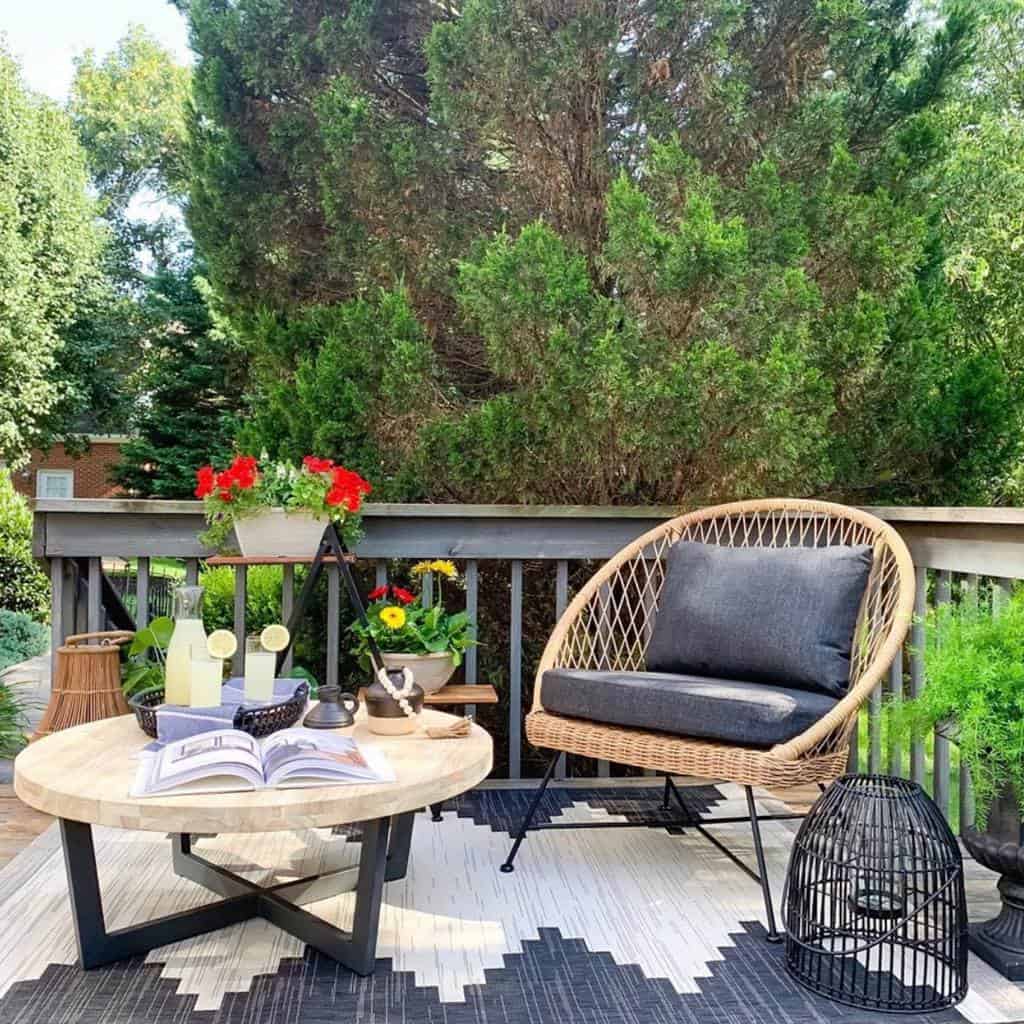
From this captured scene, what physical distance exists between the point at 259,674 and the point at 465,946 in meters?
0.73

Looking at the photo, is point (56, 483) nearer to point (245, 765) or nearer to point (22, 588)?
point (22, 588)

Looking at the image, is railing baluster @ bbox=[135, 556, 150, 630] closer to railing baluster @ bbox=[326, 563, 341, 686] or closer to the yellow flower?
railing baluster @ bbox=[326, 563, 341, 686]

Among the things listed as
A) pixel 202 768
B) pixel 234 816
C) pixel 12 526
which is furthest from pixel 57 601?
pixel 12 526

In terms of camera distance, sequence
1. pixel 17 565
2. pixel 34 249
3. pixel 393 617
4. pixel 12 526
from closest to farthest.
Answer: pixel 393 617 < pixel 12 526 < pixel 17 565 < pixel 34 249

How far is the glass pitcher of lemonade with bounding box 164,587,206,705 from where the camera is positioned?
207 cm

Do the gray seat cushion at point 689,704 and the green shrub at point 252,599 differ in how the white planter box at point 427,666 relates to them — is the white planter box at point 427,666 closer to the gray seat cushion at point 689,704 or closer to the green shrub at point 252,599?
the gray seat cushion at point 689,704

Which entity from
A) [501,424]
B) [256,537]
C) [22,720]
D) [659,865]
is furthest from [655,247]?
[22,720]

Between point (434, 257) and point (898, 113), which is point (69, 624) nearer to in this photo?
point (434, 257)

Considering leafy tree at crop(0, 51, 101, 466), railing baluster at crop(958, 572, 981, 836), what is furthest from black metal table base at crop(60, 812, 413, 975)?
leafy tree at crop(0, 51, 101, 466)

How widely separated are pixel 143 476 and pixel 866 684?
11389mm

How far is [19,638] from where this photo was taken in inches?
285

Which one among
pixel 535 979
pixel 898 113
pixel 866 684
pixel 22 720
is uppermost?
pixel 898 113

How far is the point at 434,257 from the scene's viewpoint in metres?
4.38

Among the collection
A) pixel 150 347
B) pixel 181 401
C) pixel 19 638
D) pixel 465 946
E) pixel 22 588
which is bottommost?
pixel 19 638
